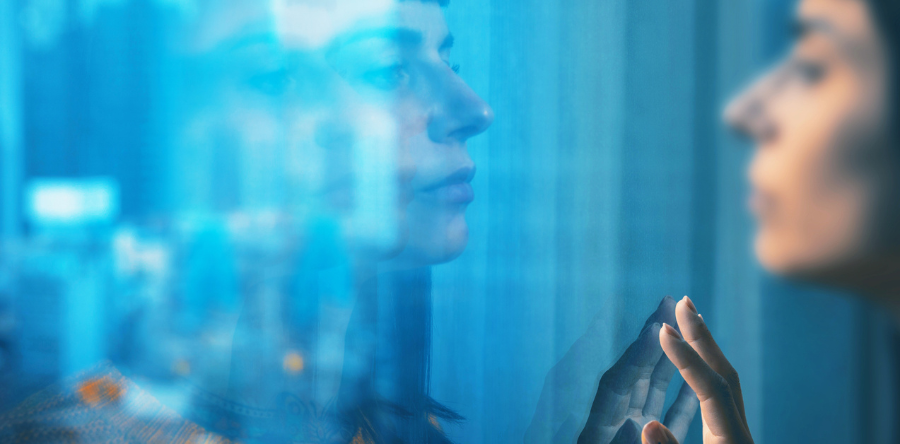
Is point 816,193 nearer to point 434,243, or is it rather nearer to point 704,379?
point 704,379

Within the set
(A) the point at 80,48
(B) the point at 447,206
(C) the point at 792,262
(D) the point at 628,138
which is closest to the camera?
(C) the point at 792,262

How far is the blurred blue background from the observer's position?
2.26 feet

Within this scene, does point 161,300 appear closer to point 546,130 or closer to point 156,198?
point 156,198

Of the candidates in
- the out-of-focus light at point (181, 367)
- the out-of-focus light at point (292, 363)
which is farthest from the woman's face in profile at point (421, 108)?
the out-of-focus light at point (181, 367)

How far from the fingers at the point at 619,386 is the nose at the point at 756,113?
53 centimetres

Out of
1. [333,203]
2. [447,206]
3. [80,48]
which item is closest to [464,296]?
[447,206]

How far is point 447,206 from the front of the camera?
839 millimetres

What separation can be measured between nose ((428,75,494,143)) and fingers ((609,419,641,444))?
1.70 ft

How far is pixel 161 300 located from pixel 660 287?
79 centimetres

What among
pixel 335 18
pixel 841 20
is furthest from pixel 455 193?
pixel 841 20

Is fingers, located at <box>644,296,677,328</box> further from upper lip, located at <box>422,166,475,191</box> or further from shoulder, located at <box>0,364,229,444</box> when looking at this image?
shoulder, located at <box>0,364,229,444</box>

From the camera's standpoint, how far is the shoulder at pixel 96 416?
673 mm

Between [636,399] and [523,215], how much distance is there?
1.14 ft

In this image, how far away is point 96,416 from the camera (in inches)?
26.9
